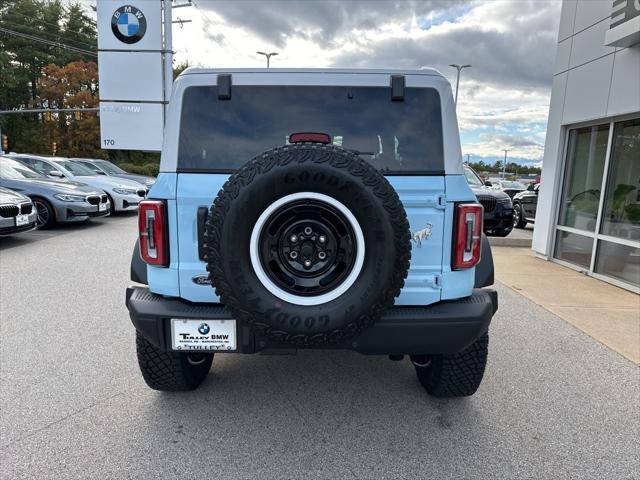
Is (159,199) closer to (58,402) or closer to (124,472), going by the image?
(124,472)

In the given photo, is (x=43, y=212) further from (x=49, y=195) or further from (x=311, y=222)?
(x=311, y=222)

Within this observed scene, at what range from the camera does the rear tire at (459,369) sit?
2730 millimetres

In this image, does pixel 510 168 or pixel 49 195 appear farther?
pixel 510 168

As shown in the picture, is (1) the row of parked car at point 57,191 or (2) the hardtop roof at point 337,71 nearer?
(2) the hardtop roof at point 337,71

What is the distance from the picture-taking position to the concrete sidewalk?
4281mm

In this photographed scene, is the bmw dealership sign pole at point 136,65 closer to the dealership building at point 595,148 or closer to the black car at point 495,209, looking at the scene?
the black car at point 495,209

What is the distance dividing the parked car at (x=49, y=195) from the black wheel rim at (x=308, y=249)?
9372mm

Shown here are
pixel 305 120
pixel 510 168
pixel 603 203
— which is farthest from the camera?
pixel 510 168

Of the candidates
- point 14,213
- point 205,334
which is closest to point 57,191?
point 14,213

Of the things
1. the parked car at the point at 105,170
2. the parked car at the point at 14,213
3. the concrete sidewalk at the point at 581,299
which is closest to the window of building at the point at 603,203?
the concrete sidewalk at the point at 581,299

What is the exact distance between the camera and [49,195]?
9.68 metres

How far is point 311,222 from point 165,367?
→ 149 centimetres

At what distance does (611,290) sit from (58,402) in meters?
6.66

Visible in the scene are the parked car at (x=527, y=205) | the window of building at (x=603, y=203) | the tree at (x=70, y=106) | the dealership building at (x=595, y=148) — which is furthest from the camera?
the tree at (x=70, y=106)
